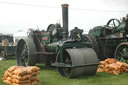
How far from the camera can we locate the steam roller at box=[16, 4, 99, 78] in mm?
6262

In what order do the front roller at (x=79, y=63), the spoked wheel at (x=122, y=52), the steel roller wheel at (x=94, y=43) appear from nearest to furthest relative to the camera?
the front roller at (x=79, y=63), the spoked wheel at (x=122, y=52), the steel roller wheel at (x=94, y=43)

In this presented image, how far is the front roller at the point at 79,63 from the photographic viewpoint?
6.11 meters

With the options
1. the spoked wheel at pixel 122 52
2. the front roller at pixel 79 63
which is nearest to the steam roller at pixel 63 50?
the front roller at pixel 79 63

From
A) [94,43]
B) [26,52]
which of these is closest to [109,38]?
[94,43]

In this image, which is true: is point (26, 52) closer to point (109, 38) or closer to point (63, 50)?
point (63, 50)

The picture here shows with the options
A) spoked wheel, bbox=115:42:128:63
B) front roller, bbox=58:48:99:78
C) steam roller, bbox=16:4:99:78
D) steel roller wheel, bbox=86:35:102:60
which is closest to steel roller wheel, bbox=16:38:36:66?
steam roller, bbox=16:4:99:78

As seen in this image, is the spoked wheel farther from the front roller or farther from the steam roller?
the front roller

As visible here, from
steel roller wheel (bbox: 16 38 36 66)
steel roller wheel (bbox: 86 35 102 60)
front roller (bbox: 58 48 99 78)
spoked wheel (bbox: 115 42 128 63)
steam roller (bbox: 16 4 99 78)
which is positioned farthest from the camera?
steel roller wheel (bbox: 86 35 102 60)

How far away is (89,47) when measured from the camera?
7152 mm

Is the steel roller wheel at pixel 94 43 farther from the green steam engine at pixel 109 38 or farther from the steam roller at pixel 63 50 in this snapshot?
the steam roller at pixel 63 50

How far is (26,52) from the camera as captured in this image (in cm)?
870

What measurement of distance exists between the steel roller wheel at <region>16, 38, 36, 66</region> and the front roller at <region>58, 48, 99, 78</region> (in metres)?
1.77

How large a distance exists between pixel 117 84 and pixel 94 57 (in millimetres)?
1314

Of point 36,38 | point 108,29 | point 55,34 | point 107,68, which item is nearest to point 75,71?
point 107,68
